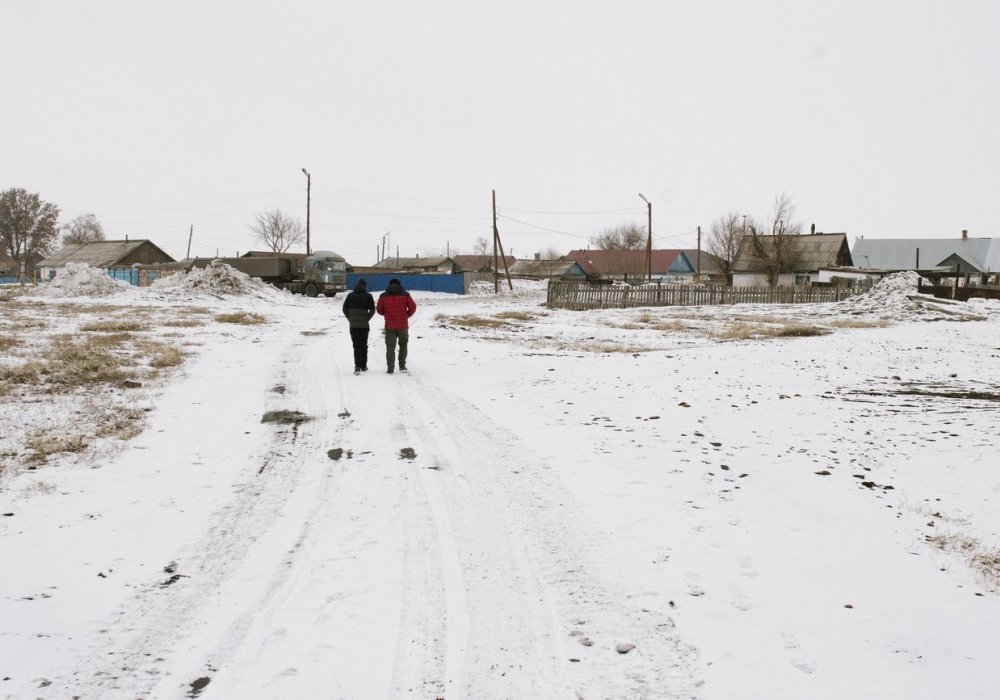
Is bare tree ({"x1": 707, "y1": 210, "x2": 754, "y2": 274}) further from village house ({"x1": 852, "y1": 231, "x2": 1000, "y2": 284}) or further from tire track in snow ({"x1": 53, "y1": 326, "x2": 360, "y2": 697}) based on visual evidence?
tire track in snow ({"x1": 53, "y1": 326, "x2": 360, "y2": 697})

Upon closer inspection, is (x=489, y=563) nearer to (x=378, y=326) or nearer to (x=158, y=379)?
(x=158, y=379)

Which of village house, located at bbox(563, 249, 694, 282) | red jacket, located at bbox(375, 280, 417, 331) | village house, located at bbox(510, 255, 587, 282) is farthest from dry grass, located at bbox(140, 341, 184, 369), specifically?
village house, located at bbox(563, 249, 694, 282)

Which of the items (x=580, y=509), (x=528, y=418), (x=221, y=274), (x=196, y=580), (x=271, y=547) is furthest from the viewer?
(x=221, y=274)

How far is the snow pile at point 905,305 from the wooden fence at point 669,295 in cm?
640

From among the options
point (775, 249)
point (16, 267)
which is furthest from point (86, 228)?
point (775, 249)

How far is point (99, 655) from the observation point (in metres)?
3.20

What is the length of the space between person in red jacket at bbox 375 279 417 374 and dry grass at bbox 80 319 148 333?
994 cm

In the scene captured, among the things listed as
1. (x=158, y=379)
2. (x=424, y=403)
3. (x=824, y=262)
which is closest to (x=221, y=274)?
(x=158, y=379)

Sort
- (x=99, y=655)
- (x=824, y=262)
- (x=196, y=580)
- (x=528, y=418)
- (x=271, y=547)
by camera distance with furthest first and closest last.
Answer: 1. (x=824, y=262)
2. (x=528, y=418)
3. (x=271, y=547)
4. (x=196, y=580)
5. (x=99, y=655)

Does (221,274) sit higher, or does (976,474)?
(221,274)

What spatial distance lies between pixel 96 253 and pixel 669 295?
6396 cm

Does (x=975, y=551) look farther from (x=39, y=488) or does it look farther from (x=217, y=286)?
(x=217, y=286)

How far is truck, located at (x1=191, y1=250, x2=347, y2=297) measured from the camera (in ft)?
137

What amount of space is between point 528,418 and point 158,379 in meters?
6.29
